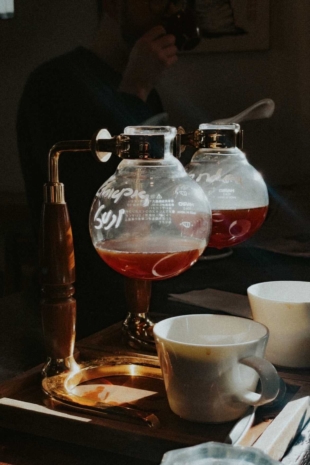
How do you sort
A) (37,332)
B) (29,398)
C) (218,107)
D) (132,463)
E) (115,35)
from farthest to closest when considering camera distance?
(218,107), (115,35), (37,332), (29,398), (132,463)

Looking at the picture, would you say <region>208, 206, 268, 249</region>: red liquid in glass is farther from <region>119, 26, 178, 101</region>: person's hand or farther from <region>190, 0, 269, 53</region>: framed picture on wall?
<region>190, 0, 269, 53</region>: framed picture on wall

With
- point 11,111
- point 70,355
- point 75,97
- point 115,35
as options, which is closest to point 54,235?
point 70,355

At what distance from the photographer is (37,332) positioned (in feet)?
3.67

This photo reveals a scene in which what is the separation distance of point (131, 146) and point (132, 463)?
→ 0.33 metres

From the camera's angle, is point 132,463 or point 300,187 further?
point 300,187

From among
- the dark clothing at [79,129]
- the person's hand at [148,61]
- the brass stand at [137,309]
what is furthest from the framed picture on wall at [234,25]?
the brass stand at [137,309]

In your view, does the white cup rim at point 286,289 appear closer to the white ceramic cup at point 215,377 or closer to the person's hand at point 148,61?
the white ceramic cup at point 215,377

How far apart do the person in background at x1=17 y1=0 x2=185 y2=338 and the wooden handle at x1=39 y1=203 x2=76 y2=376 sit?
323mm

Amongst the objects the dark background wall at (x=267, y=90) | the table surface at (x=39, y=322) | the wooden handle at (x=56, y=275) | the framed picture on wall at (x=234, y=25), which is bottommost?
the table surface at (x=39, y=322)

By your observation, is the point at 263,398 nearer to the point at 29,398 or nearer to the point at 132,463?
the point at 132,463

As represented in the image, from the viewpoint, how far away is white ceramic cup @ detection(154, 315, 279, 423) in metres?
0.71

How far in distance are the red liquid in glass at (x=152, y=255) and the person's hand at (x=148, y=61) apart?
1.03m

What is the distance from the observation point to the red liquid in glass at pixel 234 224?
36.3 inches

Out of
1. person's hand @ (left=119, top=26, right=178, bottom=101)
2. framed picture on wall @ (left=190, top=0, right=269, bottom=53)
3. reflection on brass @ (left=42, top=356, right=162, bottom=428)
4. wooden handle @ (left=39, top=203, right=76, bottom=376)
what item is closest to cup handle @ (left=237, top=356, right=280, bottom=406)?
reflection on brass @ (left=42, top=356, right=162, bottom=428)
